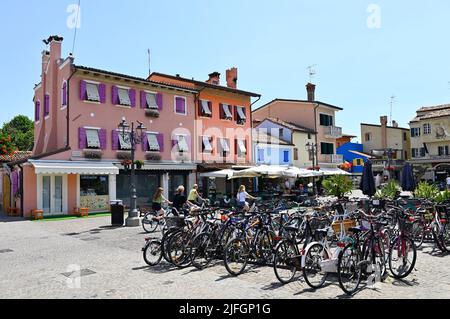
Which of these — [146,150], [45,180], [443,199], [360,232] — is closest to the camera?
[360,232]

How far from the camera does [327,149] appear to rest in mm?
→ 41281

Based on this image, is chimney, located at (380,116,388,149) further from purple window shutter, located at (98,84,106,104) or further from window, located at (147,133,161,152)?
purple window shutter, located at (98,84,106,104)

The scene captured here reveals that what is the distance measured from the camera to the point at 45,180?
2048 cm

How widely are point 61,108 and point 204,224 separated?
1791 centimetres

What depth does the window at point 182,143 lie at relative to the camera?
87.0ft

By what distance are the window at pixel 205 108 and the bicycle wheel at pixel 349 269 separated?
905 inches

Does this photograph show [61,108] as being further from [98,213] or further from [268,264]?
[268,264]

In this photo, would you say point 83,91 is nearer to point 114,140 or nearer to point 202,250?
point 114,140

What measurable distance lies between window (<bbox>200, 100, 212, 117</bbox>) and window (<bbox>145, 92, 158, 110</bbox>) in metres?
3.91

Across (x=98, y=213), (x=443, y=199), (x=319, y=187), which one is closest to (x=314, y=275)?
(x=443, y=199)

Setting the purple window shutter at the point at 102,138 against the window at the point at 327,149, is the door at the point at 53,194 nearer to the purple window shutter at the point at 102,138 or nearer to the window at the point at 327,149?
the purple window shutter at the point at 102,138

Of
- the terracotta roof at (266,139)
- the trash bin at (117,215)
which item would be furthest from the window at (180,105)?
the trash bin at (117,215)

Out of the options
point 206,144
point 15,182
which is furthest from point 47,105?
point 206,144

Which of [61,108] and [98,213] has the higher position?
[61,108]
